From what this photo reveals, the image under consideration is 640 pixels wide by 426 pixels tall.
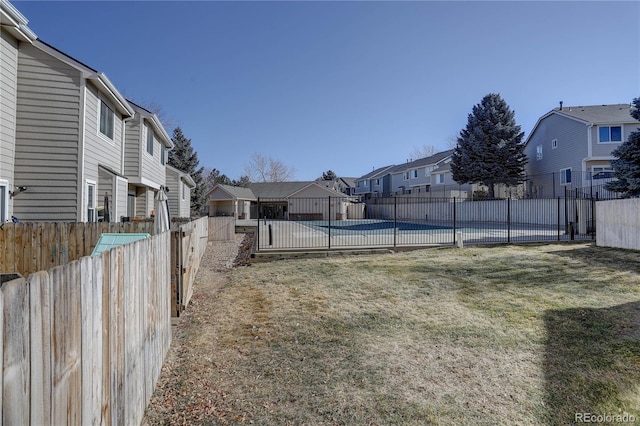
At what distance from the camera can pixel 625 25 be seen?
1120 cm

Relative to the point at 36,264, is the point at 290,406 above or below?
below

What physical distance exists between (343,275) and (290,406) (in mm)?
5348

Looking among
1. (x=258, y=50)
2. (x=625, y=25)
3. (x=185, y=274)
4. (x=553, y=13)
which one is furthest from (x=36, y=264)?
(x=625, y=25)

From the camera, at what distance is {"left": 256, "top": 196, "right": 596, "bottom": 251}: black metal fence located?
1362 cm

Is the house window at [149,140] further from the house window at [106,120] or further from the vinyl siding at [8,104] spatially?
the vinyl siding at [8,104]

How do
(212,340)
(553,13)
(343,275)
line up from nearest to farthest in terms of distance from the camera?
(212,340) → (343,275) → (553,13)

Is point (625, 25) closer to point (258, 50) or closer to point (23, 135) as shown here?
point (258, 50)

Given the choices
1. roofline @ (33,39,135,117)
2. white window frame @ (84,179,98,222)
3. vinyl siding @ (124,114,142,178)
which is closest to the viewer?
roofline @ (33,39,135,117)

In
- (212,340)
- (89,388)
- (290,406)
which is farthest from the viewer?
(212,340)

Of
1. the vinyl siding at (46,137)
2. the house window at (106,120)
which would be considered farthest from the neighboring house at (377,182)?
the vinyl siding at (46,137)

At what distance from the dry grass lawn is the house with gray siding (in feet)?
16.0

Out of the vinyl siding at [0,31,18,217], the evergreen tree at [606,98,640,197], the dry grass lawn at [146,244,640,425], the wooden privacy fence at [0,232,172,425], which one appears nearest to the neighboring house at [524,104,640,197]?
the evergreen tree at [606,98,640,197]

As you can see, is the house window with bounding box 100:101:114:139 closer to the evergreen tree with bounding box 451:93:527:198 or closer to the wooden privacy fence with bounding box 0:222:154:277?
the wooden privacy fence with bounding box 0:222:154:277

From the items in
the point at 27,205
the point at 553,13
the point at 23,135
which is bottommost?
the point at 27,205
